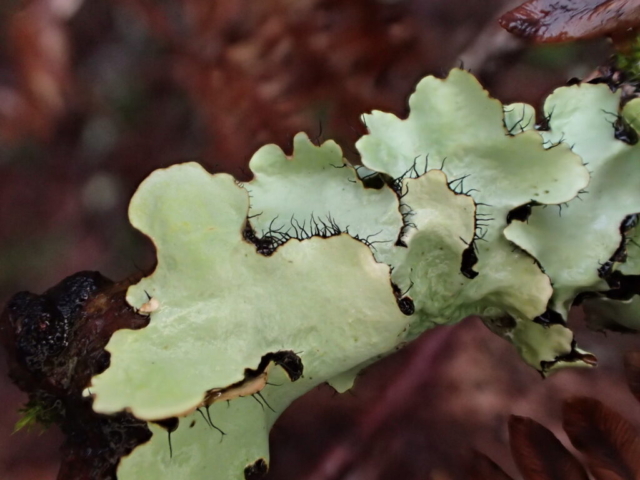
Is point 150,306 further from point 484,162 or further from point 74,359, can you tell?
point 484,162

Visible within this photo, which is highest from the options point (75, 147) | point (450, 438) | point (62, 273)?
point (75, 147)

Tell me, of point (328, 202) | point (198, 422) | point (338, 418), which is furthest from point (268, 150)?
point (338, 418)

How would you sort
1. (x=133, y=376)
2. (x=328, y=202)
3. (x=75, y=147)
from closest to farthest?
(x=133, y=376) < (x=328, y=202) < (x=75, y=147)

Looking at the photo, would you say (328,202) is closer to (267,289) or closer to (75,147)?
(267,289)

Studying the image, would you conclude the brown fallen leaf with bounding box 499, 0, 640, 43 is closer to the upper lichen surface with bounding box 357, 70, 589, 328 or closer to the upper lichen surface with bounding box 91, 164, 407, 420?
the upper lichen surface with bounding box 357, 70, 589, 328

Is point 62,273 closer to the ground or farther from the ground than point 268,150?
closer to the ground

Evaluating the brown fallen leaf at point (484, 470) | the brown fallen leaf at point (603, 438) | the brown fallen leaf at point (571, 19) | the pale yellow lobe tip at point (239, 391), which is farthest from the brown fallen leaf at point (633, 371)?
the pale yellow lobe tip at point (239, 391)

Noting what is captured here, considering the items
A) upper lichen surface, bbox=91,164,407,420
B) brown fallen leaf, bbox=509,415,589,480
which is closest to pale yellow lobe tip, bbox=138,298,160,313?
upper lichen surface, bbox=91,164,407,420
